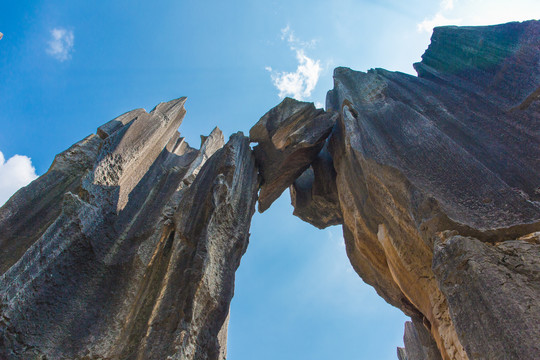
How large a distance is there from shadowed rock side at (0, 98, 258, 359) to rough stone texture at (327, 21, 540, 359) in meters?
3.96

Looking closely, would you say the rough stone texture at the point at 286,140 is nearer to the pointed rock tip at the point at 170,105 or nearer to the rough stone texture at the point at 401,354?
the pointed rock tip at the point at 170,105

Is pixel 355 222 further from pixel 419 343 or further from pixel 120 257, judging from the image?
pixel 419 343

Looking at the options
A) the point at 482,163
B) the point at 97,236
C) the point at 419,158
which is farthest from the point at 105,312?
the point at 482,163

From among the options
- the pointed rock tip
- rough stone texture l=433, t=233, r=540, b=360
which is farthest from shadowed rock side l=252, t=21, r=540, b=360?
the pointed rock tip

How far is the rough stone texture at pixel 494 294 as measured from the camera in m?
3.27

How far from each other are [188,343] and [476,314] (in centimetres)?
462

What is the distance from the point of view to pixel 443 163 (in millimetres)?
6719

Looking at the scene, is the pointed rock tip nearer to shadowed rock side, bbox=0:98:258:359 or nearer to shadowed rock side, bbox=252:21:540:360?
shadowed rock side, bbox=0:98:258:359

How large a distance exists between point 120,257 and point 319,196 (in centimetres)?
862

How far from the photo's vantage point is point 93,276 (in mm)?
6828

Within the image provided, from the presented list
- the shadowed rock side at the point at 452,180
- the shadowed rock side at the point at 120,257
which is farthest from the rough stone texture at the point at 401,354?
the shadowed rock side at the point at 120,257

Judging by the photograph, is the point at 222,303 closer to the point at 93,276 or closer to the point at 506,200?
the point at 93,276

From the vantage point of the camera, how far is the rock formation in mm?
4566

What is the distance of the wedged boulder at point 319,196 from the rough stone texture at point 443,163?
1726 millimetres
